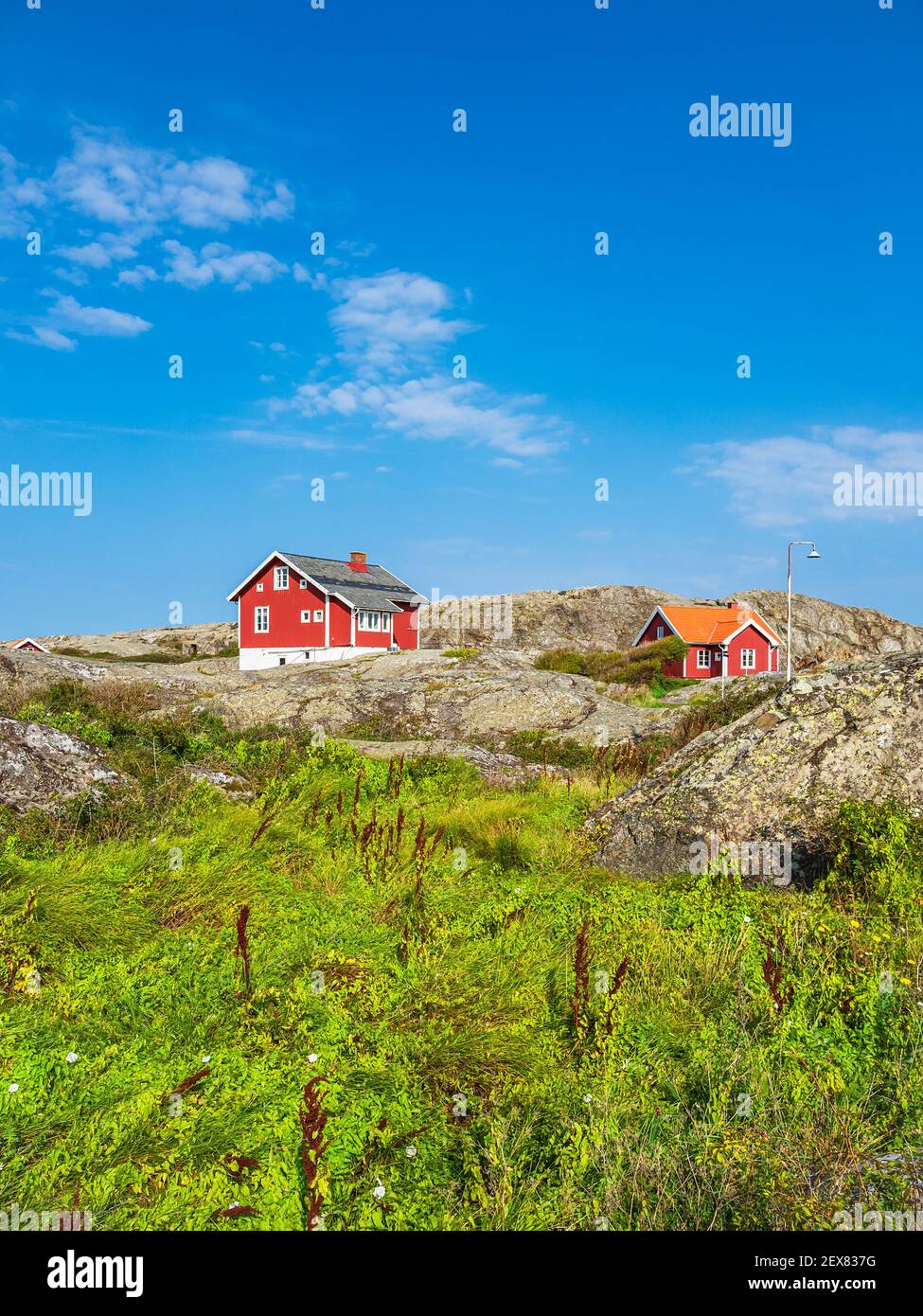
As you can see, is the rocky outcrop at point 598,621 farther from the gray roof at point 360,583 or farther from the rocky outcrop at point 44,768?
the rocky outcrop at point 44,768

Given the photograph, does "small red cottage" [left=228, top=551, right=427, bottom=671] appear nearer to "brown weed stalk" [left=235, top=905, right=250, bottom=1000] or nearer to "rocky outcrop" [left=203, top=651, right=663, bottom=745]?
"rocky outcrop" [left=203, top=651, right=663, bottom=745]

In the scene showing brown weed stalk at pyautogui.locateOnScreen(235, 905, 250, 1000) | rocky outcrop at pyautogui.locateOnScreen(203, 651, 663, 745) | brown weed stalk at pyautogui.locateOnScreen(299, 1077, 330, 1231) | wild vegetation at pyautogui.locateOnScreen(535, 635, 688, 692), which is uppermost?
wild vegetation at pyautogui.locateOnScreen(535, 635, 688, 692)

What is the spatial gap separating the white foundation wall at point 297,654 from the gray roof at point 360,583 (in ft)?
8.48

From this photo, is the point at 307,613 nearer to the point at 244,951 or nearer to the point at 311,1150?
the point at 244,951

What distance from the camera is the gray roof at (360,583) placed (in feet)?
155

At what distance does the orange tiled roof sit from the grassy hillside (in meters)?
40.1

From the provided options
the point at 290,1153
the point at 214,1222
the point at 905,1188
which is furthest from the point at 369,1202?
the point at 905,1188

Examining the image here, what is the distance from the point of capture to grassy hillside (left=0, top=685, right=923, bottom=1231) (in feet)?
9.87

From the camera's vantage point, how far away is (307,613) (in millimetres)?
47125

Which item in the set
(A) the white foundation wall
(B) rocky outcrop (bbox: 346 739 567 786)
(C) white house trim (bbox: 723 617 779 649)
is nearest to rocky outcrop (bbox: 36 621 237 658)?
(A) the white foundation wall

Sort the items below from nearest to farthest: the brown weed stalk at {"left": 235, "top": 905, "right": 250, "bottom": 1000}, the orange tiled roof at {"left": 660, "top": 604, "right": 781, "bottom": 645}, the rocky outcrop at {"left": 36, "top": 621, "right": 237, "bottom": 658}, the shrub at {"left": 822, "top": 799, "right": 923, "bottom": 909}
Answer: the brown weed stalk at {"left": 235, "top": 905, "right": 250, "bottom": 1000}
the shrub at {"left": 822, "top": 799, "right": 923, "bottom": 909}
the orange tiled roof at {"left": 660, "top": 604, "right": 781, "bottom": 645}
the rocky outcrop at {"left": 36, "top": 621, "right": 237, "bottom": 658}

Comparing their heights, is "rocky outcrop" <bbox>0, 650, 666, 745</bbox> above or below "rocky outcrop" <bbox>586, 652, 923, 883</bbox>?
above
